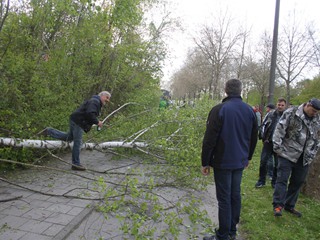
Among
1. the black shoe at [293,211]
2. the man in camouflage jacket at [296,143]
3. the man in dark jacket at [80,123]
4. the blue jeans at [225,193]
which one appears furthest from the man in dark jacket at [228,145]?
the man in dark jacket at [80,123]

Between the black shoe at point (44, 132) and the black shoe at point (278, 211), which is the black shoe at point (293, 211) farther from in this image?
the black shoe at point (44, 132)

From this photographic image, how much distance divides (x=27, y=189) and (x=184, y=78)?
121 feet

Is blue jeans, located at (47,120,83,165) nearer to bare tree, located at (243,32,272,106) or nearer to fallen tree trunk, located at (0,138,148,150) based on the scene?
fallen tree trunk, located at (0,138,148,150)

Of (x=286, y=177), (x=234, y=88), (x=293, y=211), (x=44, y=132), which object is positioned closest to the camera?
(x=234, y=88)

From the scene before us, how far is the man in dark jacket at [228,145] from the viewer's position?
3295 millimetres

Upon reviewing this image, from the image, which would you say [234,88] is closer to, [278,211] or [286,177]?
[286,177]

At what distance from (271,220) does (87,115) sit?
155 inches

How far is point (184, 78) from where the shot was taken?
133 feet

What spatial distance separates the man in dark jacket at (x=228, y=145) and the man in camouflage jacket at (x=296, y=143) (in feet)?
4.19

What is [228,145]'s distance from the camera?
3.31 metres

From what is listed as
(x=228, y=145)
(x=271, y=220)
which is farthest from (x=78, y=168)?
(x=271, y=220)

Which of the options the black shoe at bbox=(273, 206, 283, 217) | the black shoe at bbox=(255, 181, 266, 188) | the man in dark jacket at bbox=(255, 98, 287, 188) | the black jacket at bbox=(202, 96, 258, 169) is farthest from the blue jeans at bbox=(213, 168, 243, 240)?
the black shoe at bbox=(255, 181, 266, 188)

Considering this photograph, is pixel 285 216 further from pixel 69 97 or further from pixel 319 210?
pixel 69 97

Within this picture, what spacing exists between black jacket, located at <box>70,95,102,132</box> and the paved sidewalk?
3.45 ft
